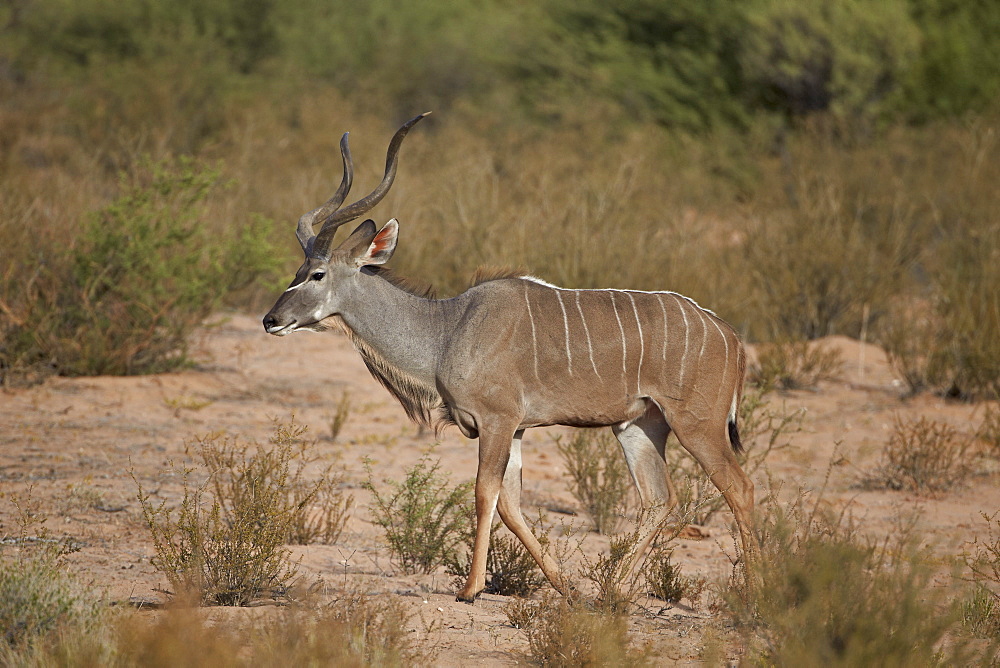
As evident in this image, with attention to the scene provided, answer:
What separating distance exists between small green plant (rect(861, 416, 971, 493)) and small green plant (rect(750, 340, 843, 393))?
82.1 inches

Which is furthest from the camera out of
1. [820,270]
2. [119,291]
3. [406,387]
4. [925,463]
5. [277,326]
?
[820,270]

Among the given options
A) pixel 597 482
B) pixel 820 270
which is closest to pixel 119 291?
pixel 597 482

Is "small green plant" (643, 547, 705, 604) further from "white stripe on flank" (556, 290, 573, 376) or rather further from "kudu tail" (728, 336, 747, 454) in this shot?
"white stripe on flank" (556, 290, 573, 376)

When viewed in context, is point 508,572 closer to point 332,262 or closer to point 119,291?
point 332,262

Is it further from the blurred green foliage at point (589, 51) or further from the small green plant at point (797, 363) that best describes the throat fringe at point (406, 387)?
the blurred green foliage at point (589, 51)

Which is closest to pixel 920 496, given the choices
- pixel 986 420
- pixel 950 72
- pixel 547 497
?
pixel 986 420

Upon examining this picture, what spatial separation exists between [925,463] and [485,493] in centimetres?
409

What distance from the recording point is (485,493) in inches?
194

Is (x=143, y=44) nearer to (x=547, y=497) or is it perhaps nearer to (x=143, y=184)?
(x=143, y=184)

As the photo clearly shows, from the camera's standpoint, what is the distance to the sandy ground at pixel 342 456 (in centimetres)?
498

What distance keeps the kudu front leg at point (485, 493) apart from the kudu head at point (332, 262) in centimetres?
102

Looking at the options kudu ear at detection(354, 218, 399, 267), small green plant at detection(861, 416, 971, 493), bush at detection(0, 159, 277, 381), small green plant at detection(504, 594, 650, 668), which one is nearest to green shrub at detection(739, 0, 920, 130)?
small green plant at detection(861, 416, 971, 493)

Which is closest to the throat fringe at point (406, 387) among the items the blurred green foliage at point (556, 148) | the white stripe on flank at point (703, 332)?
the white stripe on flank at point (703, 332)

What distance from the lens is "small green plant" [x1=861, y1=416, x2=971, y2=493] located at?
25.0 ft
